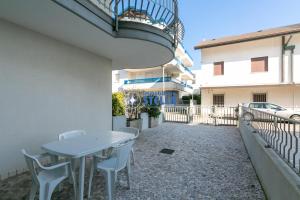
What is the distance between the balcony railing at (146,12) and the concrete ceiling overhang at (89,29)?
11.2 inches

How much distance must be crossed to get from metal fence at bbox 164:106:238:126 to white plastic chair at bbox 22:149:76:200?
945 cm

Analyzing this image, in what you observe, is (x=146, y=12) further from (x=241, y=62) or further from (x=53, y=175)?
(x=241, y=62)

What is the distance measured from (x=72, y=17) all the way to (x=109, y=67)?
312 centimetres

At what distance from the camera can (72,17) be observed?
312cm

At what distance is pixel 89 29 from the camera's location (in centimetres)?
365

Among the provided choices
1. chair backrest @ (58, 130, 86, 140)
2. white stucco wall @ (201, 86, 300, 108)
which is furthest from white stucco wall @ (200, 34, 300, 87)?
chair backrest @ (58, 130, 86, 140)

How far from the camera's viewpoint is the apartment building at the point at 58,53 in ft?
10.8

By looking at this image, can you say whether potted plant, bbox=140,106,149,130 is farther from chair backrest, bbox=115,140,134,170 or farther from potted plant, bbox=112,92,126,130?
chair backrest, bbox=115,140,134,170

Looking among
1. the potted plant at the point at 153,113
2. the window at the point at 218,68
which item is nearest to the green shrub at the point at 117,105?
the potted plant at the point at 153,113

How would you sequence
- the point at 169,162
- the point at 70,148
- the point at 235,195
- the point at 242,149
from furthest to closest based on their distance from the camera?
the point at 242,149 < the point at 169,162 < the point at 235,195 < the point at 70,148

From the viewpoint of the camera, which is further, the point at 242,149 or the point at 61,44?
the point at 242,149

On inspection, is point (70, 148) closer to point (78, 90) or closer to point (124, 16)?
point (78, 90)

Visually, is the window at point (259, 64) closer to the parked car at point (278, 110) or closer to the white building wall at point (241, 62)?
the white building wall at point (241, 62)

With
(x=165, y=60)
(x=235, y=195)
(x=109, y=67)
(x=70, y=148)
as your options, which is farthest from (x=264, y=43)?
(x=70, y=148)
